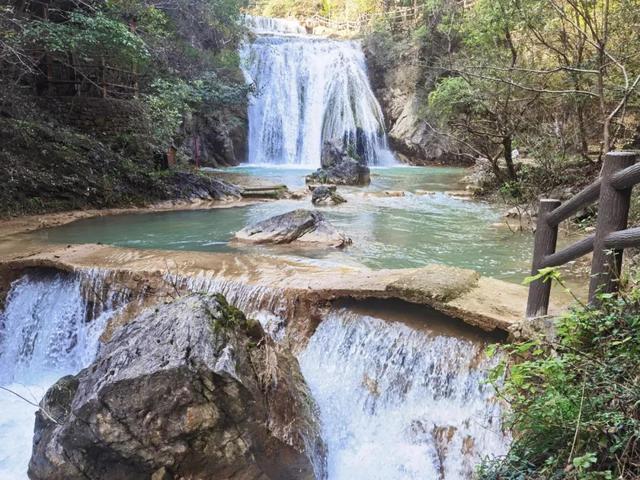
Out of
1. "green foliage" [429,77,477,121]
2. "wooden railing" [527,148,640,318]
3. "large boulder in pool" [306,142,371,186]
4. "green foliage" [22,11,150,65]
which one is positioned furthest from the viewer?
"large boulder in pool" [306,142,371,186]

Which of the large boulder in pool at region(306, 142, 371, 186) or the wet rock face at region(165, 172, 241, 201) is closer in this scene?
the wet rock face at region(165, 172, 241, 201)

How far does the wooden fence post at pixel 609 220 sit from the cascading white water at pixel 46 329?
4927 millimetres

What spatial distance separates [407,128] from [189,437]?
24329 mm

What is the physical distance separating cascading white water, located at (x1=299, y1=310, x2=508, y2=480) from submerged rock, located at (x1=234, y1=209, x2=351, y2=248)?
3406mm

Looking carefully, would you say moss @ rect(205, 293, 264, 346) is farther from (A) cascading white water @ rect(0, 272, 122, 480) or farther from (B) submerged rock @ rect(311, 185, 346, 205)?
(B) submerged rock @ rect(311, 185, 346, 205)

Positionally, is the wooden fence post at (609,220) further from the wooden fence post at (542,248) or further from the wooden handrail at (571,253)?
the wooden fence post at (542,248)

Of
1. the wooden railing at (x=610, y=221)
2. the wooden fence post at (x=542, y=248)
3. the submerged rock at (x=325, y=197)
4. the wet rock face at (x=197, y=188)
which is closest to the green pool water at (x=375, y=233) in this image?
the submerged rock at (x=325, y=197)

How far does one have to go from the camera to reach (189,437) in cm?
315

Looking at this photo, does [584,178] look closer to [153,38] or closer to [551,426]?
[551,426]

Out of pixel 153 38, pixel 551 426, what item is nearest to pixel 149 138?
pixel 153 38

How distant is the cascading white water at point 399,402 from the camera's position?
12.6 feet

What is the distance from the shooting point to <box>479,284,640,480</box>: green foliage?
7.18ft

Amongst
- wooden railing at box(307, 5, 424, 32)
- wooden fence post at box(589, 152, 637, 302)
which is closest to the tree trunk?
wooden fence post at box(589, 152, 637, 302)

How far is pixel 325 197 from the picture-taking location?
1297 centimetres
